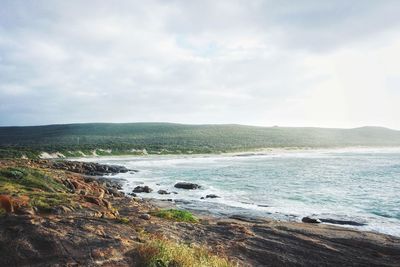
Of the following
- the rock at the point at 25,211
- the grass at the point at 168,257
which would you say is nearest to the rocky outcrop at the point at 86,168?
the rock at the point at 25,211

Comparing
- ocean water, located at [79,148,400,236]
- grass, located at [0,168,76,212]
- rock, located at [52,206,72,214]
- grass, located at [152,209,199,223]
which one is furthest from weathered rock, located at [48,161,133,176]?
rock, located at [52,206,72,214]

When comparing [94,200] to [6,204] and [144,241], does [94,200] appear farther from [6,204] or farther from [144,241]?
[144,241]

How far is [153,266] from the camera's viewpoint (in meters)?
9.17

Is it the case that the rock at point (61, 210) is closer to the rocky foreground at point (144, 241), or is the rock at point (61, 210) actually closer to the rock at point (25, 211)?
the rocky foreground at point (144, 241)

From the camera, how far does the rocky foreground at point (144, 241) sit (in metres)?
9.67

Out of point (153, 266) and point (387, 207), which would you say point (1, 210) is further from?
point (387, 207)

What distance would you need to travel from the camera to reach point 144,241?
1126 centimetres

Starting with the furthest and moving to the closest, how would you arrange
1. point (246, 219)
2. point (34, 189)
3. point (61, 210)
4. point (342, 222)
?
1. point (342, 222)
2. point (246, 219)
3. point (34, 189)
4. point (61, 210)

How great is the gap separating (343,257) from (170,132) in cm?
17510

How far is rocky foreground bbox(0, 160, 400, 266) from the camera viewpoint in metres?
9.67

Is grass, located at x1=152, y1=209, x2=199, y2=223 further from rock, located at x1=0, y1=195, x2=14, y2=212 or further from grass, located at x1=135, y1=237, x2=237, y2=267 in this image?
grass, located at x1=135, y1=237, x2=237, y2=267

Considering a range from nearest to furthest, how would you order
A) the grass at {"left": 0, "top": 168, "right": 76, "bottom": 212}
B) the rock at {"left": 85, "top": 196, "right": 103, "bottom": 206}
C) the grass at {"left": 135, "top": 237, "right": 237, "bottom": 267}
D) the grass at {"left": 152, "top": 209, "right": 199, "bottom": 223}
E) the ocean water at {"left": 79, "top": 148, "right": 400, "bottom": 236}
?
the grass at {"left": 135, "top": 237, "right": 237, "bottom": 267}, the grass at {"left": 0, "top": 168, "right": 76, "bottom": 212}, the grass at {"left": 152, "top": 209, "right": 199, "bottom": 223}, the rock at {"left": 85, "top": 196, "right": 103, "bottom": 206}, the ocean water at {"left": 79, "top": 148, "right": 400, "bottom": 236}

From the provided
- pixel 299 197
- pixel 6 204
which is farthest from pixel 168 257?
pixel 299 197

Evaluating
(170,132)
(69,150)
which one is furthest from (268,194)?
(170,132)
